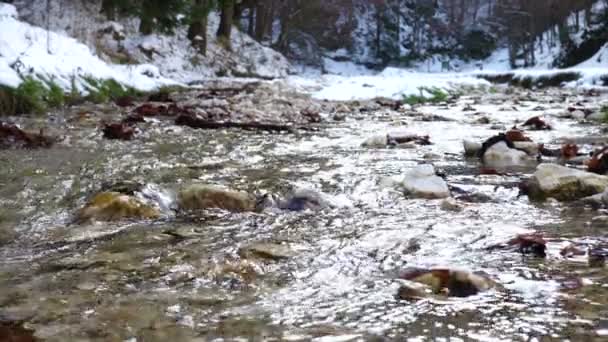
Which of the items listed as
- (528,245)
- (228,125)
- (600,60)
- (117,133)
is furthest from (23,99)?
(600,60)

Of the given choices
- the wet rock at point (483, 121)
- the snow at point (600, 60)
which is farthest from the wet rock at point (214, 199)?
Answer: the snow at point (600, 60)

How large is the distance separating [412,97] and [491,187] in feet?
36.0

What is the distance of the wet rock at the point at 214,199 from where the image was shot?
3240mm

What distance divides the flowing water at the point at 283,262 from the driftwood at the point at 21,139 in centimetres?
66

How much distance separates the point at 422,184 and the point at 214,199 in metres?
1.26

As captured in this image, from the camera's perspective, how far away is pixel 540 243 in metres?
2.30

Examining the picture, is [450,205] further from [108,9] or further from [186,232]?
[108,9]

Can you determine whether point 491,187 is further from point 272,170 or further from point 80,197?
point 80,197

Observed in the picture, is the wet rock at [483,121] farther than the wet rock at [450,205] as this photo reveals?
Yes

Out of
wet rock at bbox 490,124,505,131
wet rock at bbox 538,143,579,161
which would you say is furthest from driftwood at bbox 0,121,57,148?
wet rock at bbox 490,124,505,131

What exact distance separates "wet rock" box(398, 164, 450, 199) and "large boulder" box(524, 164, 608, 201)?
0.51 meters

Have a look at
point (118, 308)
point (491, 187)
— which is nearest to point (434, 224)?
point (491, 187)

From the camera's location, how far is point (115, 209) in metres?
3.02

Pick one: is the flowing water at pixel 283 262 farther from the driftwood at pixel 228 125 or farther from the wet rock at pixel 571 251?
the driftwood at pixel 228 125
